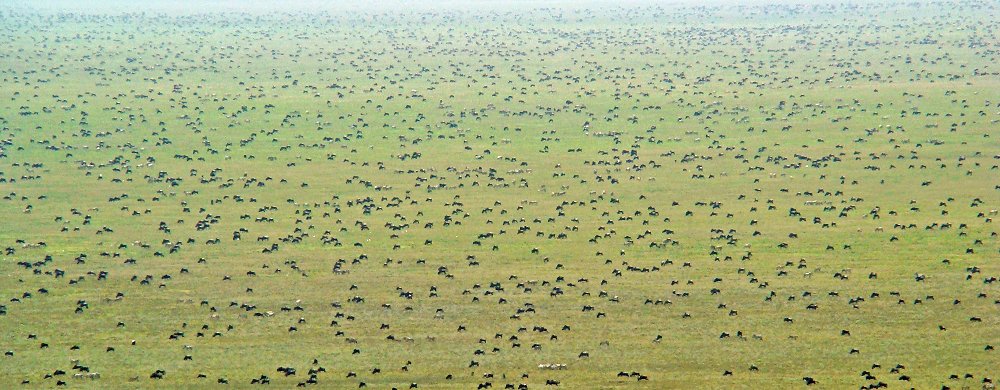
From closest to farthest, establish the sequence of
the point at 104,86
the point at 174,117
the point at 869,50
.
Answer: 1. the point at 174,117
2. the point at 104,86
3. the point at 869,50

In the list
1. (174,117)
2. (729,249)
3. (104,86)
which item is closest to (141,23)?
(104,86)

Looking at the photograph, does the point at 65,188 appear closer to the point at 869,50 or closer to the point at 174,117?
the point at 174,117

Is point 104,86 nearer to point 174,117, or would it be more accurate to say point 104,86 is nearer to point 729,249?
point 174,117

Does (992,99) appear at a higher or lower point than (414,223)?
higher

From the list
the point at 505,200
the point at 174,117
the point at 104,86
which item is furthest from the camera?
the point at 104,86

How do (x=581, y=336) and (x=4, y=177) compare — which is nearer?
(x=581, y=336)

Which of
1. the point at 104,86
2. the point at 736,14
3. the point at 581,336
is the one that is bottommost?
the point at 581,336
